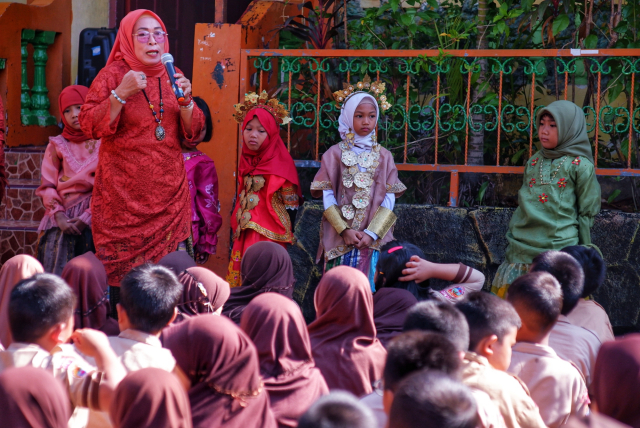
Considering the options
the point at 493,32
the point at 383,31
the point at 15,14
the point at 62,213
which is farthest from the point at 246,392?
the point at 15,14

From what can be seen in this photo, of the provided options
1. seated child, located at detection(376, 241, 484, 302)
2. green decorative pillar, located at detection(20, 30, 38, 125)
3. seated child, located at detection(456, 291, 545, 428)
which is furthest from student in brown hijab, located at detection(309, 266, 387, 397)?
green decorative pillar, located at detection(20, 30, 38, 125)

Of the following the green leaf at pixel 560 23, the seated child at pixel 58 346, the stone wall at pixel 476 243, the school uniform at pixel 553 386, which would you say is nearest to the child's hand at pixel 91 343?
the seated child at pixel 58 346

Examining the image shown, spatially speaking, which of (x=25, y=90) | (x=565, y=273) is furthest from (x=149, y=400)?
(x=25, y=90)

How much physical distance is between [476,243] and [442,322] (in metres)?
2.98

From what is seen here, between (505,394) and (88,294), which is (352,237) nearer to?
(88,294)

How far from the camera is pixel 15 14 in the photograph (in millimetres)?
6262

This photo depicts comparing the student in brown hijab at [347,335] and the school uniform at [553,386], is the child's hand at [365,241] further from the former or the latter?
the school uniform at [553,386]

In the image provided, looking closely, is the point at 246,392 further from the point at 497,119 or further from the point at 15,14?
the point at 15,14

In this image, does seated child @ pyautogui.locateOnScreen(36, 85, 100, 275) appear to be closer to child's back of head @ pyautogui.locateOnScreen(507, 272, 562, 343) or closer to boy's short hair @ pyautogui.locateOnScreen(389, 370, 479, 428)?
child's back of head @ pyautogui.locateOnScreen(507, 272, 562, 343)

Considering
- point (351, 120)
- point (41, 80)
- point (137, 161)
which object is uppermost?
point (41, 80)

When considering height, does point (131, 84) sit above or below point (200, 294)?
above

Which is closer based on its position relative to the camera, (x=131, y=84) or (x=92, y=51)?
(x=131, y=84)

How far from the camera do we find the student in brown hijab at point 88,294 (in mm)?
3133

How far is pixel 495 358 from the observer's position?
237 cm
